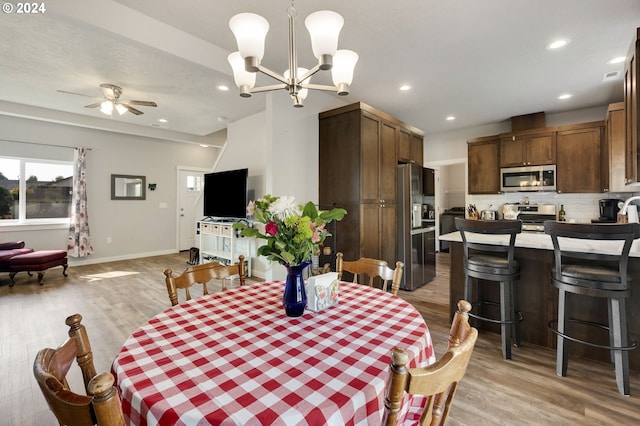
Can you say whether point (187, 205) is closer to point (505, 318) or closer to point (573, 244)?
point (505, 318)

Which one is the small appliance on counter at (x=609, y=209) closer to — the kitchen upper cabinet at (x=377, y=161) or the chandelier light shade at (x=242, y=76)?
the kitchen upper cabinet at (x=377, y=161)

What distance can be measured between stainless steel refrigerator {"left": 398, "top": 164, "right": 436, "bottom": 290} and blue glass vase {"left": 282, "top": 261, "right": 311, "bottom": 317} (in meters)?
3.04

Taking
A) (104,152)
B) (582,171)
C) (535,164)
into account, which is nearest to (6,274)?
(104,152)

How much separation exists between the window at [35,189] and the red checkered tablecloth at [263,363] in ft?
19.9

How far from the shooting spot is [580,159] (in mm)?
4348

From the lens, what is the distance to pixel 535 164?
4.64 m

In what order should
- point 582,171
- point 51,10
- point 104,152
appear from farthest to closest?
point 104,152, point 582,171, point 51,10

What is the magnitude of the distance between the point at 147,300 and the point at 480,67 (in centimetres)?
491

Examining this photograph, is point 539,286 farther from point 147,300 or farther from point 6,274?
point 6,274

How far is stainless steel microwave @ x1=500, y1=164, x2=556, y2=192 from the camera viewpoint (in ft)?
15.0

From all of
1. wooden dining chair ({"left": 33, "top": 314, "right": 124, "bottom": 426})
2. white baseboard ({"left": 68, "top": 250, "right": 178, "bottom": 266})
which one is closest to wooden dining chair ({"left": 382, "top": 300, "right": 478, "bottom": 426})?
wooden dining chair ({"left": 33, "top": 314, "right": 124, "bottom": 426})

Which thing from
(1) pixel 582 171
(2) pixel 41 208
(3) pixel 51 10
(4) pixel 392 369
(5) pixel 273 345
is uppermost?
(3) pixel 51 10

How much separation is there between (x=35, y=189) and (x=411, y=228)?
21.9ft

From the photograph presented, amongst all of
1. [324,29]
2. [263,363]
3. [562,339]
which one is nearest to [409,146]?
[562,339]
